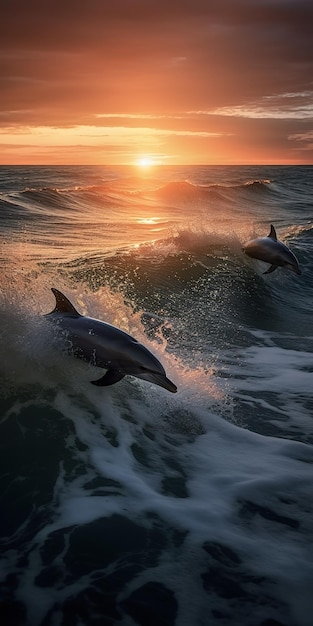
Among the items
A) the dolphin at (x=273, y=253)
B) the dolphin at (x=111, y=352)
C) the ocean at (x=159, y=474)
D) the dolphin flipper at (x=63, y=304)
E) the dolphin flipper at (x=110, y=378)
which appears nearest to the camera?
the ocean at (x=159, y=474)

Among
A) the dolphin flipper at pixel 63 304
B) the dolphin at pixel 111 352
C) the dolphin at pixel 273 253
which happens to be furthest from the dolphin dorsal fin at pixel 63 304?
the dolphin at pixel 273 253

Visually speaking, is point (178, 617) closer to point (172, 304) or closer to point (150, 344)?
point (150, 344)

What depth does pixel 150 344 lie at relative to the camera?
880 centimetres

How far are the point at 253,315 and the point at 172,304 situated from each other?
6.55 feet

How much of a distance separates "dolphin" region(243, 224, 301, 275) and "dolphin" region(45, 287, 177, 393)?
6.95m

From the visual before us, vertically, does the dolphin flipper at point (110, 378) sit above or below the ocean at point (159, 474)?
above

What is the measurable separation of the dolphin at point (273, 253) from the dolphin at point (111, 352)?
6.95 m

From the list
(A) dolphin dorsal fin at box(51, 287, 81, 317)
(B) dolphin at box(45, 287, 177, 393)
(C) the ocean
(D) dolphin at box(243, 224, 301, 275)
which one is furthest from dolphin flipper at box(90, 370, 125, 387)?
(D) dolphin at box(243, 224, 301, 275)

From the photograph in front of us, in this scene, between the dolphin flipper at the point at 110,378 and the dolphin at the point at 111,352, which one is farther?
the dolphin at the point at 111,352

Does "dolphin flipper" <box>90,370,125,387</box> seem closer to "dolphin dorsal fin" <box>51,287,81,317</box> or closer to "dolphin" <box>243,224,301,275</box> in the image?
"dolphin dorsal fin" <box>51,287,81,317</box>

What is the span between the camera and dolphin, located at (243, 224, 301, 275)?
12438 millimetres

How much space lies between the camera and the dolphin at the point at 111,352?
5965mm

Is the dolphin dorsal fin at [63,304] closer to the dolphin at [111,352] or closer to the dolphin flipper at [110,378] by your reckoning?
the dolphin at [111,352]

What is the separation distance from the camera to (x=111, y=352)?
6043mm
